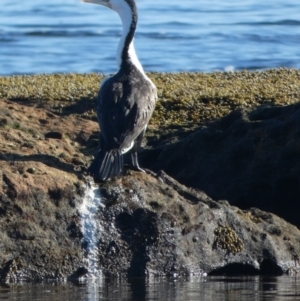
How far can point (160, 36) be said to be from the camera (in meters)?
27.0

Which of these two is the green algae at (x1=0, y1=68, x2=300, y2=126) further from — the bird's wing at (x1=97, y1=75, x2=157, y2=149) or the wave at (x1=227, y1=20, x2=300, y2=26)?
the wave at (x1=227, y1=20, x2=300, y2=26)

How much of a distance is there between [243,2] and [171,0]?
2552 millimetres

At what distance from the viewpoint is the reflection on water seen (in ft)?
21.4

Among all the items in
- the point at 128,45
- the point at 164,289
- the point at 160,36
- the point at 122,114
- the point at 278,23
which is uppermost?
the point at 278,23

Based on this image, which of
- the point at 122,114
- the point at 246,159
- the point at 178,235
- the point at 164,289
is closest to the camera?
the point at 164,289

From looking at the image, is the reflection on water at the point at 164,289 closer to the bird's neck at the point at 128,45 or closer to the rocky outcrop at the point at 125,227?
the rocky outcrop at the point at 125,227

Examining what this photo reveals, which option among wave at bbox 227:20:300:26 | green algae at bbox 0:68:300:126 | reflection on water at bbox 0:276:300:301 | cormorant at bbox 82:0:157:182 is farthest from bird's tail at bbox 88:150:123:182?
wave at bbox 227:20:300:26

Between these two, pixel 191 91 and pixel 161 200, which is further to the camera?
pixel 191 91

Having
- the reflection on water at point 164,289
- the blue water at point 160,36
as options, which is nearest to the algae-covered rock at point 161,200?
the reflection on water at point 164,289

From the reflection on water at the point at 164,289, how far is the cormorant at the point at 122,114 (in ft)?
2.94

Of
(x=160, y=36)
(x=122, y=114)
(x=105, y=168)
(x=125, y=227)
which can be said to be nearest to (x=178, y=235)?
(x=125, y=227)

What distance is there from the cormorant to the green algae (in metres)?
2.11

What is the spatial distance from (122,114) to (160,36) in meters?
19.0

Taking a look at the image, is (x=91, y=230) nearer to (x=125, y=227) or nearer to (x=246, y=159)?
(x=125, y=227)
